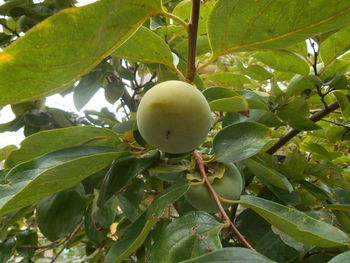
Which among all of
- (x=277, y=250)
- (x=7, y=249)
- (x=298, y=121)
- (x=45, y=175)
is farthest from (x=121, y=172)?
(x=7, y=249)

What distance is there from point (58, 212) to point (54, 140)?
0.35 m

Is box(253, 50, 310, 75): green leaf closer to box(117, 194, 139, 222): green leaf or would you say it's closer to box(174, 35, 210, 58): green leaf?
box(174, 35, 210, 58): green leaf

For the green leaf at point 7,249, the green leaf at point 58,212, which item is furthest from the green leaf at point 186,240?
the green leaf at point 7,249

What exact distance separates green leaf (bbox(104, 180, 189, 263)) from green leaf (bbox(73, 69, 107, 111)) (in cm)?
58

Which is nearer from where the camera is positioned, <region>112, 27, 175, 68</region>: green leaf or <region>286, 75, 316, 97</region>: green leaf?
<region>112, 27, 175, 68</region>: green leaf

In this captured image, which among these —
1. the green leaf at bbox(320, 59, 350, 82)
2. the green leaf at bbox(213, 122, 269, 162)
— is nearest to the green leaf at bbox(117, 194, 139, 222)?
the green leaf at bbox(213, 122, 269, 162)

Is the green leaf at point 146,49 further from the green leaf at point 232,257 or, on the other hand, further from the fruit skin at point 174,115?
the green leaf at point 232,257

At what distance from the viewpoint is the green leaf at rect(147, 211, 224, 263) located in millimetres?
586

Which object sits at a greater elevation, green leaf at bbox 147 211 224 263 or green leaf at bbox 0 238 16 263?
green leaf at bbox 147 211 224 263

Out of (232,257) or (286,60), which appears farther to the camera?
(286,60)

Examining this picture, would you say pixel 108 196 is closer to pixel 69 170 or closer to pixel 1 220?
pixel 69 170

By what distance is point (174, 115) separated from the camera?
0.60m

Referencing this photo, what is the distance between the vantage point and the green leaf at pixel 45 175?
1.89 feet

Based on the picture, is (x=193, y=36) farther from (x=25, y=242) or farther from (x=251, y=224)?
(x=25, y=242)
